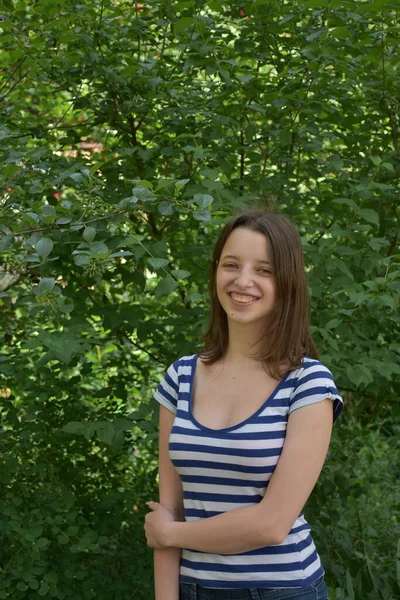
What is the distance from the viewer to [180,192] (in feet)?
9.90

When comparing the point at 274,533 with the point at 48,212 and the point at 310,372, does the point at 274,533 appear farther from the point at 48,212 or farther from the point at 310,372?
the point at 48,212

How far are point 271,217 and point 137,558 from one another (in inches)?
83.5

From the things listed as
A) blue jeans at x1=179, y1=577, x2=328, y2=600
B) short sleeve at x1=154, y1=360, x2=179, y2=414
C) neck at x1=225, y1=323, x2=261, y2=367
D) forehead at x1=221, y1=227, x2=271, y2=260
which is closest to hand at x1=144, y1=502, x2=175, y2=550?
blue jeans at x1=179, y1=577, x2=328, y2=600

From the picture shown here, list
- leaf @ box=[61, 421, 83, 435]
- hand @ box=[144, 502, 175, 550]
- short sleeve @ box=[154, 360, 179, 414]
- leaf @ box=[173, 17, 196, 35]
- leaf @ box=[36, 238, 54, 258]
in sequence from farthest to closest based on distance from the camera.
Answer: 1. leaf @ box=[173, 17, 196, 35]
2. leaf @ box=[61, 421, 83, 435]
3. leaf @ box=[36, 238, 54, 258]
4. short sleeve @ box=[154, 360, 179, 414]
5. hand @ box=[144, 502, 175, 550]

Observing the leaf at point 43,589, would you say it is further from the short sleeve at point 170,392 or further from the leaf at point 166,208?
the leaf at point 166,208

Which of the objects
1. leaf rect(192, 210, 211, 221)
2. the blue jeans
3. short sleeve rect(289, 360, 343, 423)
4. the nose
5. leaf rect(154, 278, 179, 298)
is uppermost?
leaf rect(192, 210, 211, 221)

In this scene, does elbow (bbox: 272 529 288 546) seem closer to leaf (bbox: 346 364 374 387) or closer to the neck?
the neck

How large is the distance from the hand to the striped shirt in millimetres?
60

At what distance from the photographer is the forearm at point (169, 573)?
78.8 inches

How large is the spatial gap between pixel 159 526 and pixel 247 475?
25 centimetres

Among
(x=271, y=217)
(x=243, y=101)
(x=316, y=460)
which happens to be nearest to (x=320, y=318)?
(x=243, y=101)

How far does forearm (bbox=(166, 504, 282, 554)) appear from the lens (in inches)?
72.2

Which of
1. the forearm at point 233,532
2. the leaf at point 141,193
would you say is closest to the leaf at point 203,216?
the leaf at point 141,193

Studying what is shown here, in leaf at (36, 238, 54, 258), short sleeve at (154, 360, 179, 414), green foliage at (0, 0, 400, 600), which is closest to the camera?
short sleeve at (154, 360, 179, 414)
